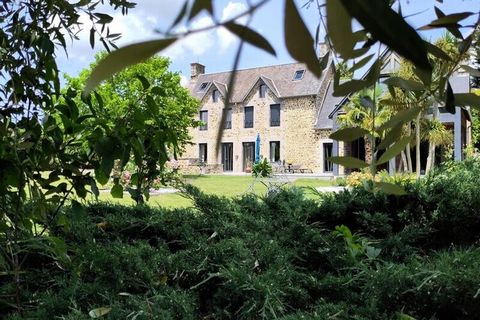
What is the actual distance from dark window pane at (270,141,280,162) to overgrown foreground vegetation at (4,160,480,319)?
27982 millimetres

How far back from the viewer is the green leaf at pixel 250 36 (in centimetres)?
27

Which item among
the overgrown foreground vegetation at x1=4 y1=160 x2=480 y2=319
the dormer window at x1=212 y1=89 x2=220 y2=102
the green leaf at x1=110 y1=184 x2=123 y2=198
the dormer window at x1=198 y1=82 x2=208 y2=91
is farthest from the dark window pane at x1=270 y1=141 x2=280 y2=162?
the green leaf at x1=110 y1=184 x2=123 y2=198

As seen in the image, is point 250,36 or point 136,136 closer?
point 250,36

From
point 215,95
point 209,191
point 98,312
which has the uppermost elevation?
point 215,95

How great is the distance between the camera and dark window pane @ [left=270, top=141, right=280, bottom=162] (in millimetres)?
30328

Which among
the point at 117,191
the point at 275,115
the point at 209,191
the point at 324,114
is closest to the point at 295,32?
the point at 117,191

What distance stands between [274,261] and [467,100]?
Answer: 1228mm

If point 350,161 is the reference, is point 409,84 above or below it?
above

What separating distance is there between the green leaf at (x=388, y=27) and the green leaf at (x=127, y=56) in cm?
10

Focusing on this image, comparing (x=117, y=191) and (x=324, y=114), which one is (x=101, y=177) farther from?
(x=324, y=114)

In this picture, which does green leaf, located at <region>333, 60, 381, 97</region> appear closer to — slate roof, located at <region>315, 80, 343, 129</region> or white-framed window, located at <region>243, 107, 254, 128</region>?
slate roof, located at <region>315, 80, 343, 129</region>

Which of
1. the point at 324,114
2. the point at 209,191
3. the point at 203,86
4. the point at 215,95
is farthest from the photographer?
the point at 203,86

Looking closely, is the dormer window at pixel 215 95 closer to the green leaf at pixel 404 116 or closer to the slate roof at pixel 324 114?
the slate roof at pixel 324 114

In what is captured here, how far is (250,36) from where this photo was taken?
27 cm
